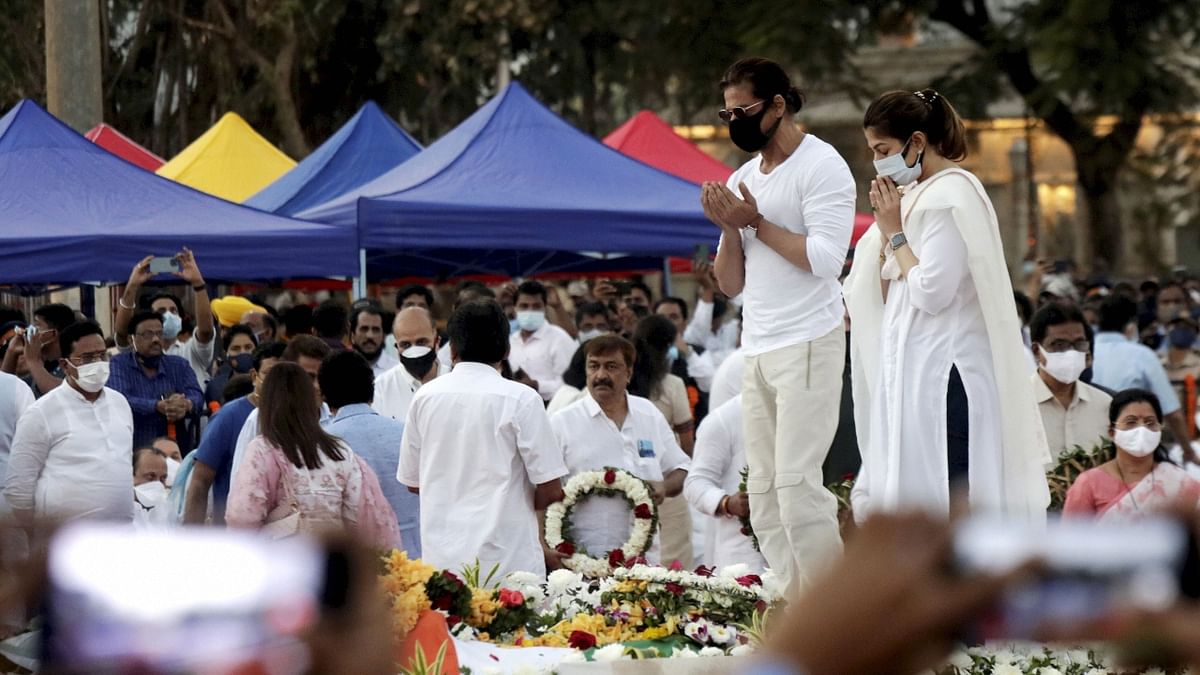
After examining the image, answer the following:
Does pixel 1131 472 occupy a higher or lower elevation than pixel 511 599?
higher

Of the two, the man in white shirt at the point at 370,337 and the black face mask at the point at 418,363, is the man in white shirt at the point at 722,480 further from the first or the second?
the man in white shirt at the point at 370,337

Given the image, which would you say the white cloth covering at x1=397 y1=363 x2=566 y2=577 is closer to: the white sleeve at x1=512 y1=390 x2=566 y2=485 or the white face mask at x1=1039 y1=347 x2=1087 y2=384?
the white sleeve at x1=512 y1=390 x2=566 y2=485

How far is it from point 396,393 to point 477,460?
7.16 ft

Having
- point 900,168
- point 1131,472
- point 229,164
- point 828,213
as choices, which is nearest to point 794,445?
point 828,213

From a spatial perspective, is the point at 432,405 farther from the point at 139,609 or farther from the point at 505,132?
the point at 505,132

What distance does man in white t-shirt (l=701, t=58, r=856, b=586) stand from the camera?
5973 millimetres

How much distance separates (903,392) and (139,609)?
4285 mm

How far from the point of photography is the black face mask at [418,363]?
29.6ft

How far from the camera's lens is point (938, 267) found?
17.8 feet

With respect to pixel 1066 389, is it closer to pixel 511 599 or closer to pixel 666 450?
pixel 666 450

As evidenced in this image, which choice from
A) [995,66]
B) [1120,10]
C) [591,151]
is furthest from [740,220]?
[995,66]

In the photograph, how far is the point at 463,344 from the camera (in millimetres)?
6992

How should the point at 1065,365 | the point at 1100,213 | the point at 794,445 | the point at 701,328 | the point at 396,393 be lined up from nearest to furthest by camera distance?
1. the point at 794,445
2. the point at 1065,365
3. the point at 396,393
4. the point at 701,328
5. the point at 1100,213

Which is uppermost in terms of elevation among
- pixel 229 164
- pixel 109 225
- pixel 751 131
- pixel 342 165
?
pixel 229 164
